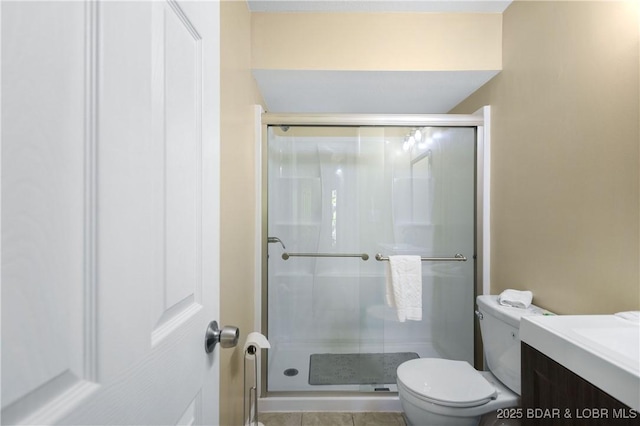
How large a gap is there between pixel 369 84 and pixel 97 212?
177 cm

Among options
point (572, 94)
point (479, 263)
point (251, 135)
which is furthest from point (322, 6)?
point (479, 263)

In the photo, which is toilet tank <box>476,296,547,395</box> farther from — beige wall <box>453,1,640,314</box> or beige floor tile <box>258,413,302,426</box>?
beige floor tile <box>258,413,302,426</box>

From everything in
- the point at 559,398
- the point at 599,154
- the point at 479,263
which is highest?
the point at 599,154

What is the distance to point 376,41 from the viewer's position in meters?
1.64

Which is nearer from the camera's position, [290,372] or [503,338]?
[503,338]

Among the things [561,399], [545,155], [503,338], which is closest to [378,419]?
[503,338]

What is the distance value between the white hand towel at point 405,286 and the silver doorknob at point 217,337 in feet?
4.24

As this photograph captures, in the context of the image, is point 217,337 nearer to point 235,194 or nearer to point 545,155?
point 235,194

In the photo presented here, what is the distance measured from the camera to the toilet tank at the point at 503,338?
125 cm

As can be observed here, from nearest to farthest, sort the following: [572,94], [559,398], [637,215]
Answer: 1. [559,398]
2. [637,215]
3. [572,94]

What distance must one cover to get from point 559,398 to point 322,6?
6.24 ft

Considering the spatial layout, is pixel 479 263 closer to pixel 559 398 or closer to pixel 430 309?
pixel 430 309

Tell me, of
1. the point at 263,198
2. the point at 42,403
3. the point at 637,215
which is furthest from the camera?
the point at 263,198

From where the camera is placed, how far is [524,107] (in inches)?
56.3
